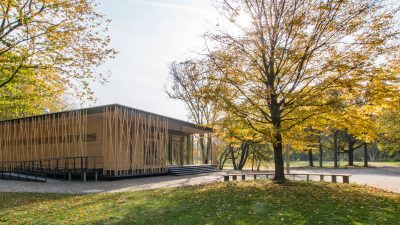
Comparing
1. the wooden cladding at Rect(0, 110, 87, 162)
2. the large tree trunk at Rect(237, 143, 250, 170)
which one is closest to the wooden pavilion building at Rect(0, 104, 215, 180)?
the wooden cladding at Rect(0, 110, 87, 162)

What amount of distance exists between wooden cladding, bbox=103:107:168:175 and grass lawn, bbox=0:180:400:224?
8547mm

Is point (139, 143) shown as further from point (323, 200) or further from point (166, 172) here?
point (323, 200)

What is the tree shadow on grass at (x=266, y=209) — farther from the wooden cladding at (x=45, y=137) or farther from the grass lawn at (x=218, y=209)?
the wooden cladding at (x=45, y=137)

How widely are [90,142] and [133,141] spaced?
9.63ft

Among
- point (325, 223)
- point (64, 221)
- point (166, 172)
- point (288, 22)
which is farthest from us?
point (166, 172)

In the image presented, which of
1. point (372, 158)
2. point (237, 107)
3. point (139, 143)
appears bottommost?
point (372, 158)

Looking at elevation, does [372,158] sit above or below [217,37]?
below

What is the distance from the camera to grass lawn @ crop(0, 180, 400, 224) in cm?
755

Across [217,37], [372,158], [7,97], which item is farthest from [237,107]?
[372,158]

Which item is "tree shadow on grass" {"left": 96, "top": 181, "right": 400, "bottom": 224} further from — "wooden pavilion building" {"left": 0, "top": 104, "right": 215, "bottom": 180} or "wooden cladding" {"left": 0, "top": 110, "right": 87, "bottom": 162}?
"wooden cladding" {"left": 0, "top": 110, "right": 87, "bottom": 162}

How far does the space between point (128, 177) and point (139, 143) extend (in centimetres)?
288

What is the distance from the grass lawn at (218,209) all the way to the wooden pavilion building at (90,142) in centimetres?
→ 882

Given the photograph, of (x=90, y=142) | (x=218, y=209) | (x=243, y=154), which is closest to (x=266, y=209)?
(x=218, y=209)

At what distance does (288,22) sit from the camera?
12422 mm
